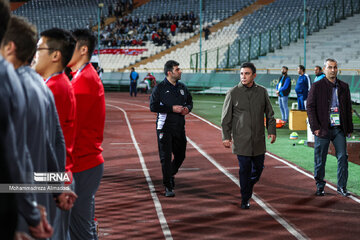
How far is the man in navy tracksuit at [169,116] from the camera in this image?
8570 millimetres

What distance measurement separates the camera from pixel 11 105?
2.44 m

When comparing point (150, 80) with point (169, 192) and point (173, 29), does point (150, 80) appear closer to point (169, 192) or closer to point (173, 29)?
point (173, 29)

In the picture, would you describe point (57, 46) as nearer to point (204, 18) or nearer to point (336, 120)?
point (336, 120)

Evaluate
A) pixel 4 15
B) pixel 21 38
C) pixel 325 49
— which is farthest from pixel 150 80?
pixel 4 15

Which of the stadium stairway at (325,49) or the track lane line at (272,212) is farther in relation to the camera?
the stadium stairway at (325,49)

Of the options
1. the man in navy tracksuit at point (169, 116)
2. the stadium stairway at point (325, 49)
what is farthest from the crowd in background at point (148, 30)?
the man in navy tracksuit at point (169, 116)

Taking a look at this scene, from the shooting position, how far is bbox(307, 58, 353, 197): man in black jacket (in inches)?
332

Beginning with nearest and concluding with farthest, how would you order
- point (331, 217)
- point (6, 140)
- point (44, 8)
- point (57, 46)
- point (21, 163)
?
point (6, 140) → point (21, 163) → point (57, 46) → point (331, 217) → point (44, 8)

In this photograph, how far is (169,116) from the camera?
8648 mm

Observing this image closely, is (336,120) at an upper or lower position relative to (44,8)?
lower

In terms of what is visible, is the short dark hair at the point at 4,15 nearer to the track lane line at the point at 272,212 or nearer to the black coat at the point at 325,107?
the track lane line at the point at 272,212

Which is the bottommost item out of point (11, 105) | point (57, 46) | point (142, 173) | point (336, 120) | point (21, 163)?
point (142, 173)

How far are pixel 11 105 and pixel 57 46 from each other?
1492 millimetres

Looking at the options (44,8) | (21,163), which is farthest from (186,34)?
(21,163)
